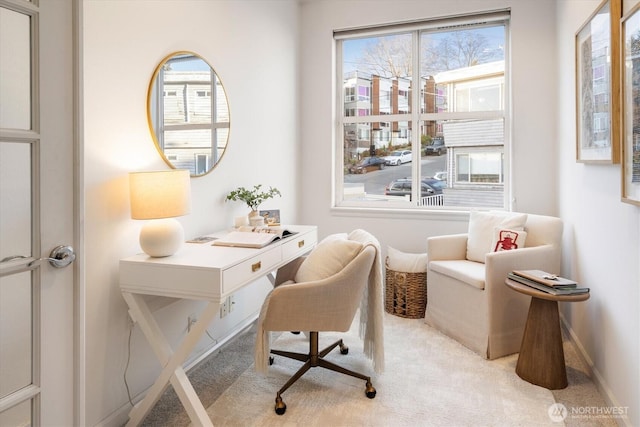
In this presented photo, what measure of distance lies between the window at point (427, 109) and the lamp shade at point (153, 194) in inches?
94.9

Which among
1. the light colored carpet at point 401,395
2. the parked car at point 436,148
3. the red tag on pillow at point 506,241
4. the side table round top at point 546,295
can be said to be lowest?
the light colored carpet at point 401,395

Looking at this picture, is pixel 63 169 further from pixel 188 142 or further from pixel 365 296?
pixel 365 296

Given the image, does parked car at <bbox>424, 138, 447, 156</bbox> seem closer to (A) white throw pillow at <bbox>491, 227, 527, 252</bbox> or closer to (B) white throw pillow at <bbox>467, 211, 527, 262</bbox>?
(B) white throw pillow at <bbox>467, 211, 527, 262</bbox>

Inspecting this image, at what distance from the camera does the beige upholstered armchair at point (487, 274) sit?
2.56m

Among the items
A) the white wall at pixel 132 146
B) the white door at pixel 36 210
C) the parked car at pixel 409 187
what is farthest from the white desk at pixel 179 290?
the parked car at pixel 409 187

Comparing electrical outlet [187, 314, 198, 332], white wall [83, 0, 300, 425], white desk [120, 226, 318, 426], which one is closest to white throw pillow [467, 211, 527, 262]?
white wall [83, 0, 300, 425]

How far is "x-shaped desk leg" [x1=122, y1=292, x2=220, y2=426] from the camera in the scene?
171 centimetres

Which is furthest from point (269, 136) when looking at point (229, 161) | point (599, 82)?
point (599, 82)

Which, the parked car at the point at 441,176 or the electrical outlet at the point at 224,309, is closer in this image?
the electrical outlet at the point at 224,309

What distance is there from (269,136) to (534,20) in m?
2.41

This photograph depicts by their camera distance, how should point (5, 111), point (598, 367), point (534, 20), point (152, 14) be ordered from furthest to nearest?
1. point (534, 20)
2. point (598, 367)
3. point (152, 14)
4. point (5, 111)

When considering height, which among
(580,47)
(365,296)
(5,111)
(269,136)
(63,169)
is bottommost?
(365,296)

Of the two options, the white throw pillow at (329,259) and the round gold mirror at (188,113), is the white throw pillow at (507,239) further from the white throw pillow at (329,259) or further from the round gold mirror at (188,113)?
the round gold mirror at (188,113)

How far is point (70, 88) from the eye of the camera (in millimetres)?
1284
